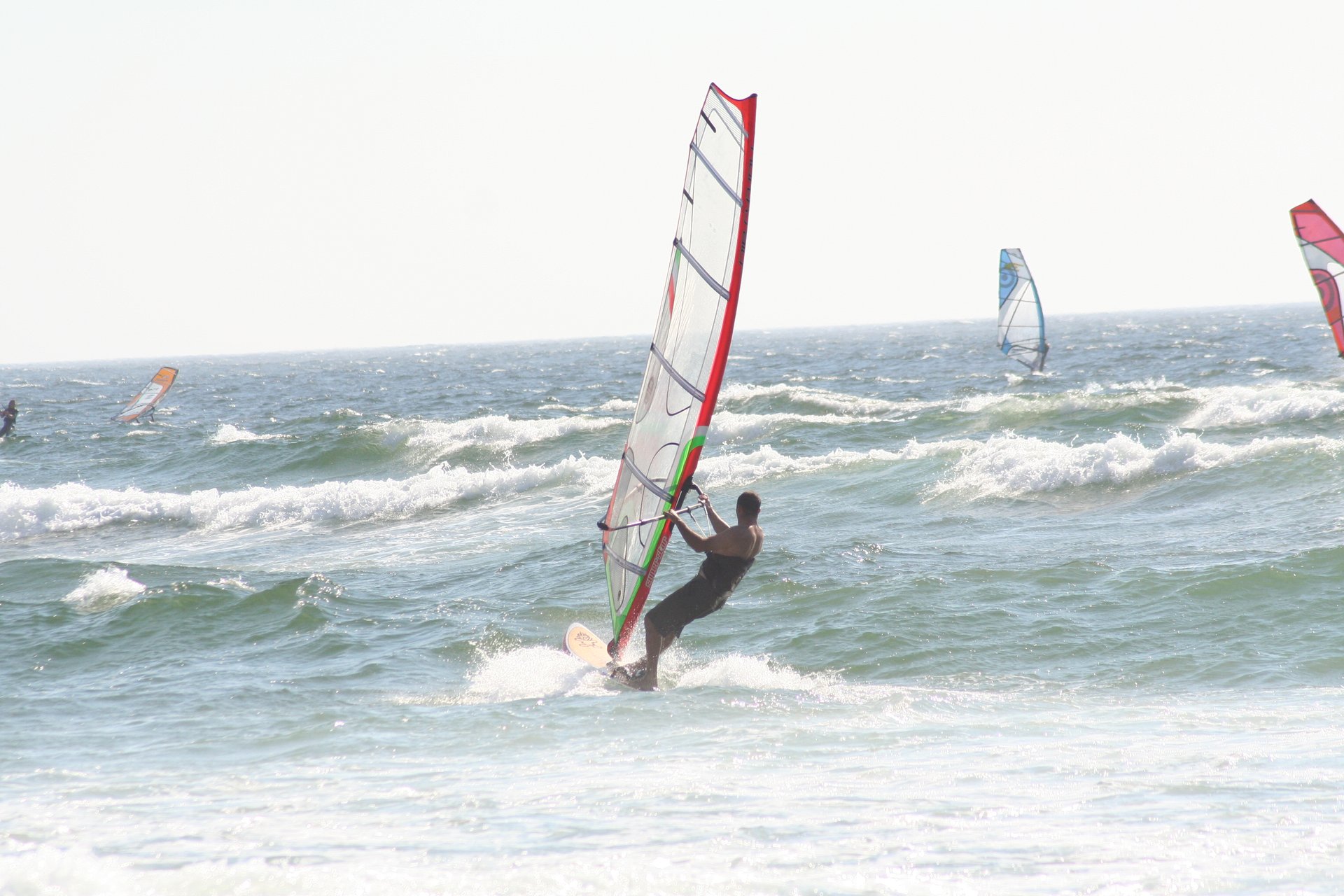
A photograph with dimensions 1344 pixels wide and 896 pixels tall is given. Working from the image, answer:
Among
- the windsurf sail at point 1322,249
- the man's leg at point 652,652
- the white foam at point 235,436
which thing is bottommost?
the man's leg at point 652,652

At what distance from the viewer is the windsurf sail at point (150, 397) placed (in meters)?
31.5

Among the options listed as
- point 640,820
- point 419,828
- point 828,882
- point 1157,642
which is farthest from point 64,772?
point 1157,642

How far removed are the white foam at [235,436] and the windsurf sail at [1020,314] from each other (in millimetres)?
18936

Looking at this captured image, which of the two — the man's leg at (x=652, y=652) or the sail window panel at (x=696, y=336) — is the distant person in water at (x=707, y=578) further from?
the sail window panel at (x=696, y=336)

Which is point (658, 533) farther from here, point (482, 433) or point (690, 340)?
point (482, 433)

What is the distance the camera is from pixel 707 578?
6.28m

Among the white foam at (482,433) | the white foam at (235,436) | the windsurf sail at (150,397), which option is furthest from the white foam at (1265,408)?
the windsurf sail at (150,397)

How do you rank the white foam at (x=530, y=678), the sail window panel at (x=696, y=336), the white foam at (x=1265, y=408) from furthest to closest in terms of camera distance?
the white foam at (x=1265, y=408) → the white foam at (x=530, y=678) → the sail window panel at (x=696, y=336)

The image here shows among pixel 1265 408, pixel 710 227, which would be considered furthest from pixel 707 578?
pixel 1265 408

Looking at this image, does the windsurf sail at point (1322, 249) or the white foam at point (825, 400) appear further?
the white foam at point (825, 400)

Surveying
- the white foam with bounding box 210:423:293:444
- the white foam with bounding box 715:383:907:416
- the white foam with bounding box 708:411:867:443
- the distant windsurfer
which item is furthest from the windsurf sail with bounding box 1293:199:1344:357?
the distant windsurfer

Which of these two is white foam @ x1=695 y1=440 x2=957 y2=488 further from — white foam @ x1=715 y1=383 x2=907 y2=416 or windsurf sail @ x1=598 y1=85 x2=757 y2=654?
windsurf sail @ x1=598 y1=85 x2=757 y2=654

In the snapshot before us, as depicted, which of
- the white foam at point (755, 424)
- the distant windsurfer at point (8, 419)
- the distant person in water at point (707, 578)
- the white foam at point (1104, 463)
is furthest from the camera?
the distant windsurfer at point (8, 419)

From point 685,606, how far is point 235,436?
20.4 meters
